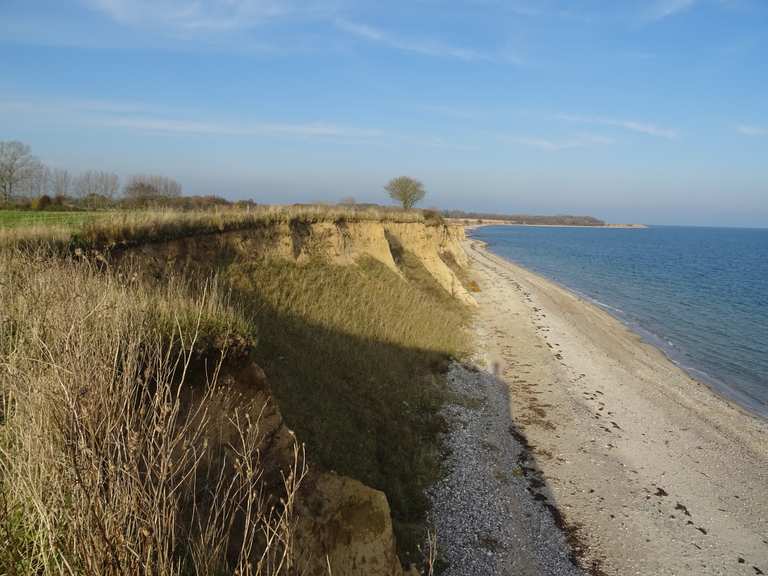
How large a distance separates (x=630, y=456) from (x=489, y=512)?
5.85 metres

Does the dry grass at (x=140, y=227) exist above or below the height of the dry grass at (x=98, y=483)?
above

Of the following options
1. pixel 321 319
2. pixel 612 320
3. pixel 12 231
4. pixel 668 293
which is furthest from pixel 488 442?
pixel 668 293

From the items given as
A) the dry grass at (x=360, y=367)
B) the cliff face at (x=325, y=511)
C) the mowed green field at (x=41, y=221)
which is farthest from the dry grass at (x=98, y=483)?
the mowed green field at (x=41, y=221)

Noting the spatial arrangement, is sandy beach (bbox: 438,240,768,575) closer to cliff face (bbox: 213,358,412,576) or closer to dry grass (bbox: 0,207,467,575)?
dry grass (bbox: 0,207,467,575)

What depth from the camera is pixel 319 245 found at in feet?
65.6

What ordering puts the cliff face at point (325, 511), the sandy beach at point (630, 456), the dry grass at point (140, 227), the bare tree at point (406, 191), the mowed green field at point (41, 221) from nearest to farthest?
the cliff face at point (325, 511)
the sandy beach at point (630, 456)
the dry grass at point (140, 227)
the mowed green field at point (41, 221)
the bare tree at point (406, 191)

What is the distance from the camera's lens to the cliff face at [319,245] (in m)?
13.9

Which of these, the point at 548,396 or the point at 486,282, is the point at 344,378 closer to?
the point at 548,396

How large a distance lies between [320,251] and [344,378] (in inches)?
374

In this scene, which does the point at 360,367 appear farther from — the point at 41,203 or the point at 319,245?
the point at 41,203

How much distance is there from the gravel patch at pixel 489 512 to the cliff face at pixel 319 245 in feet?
30.8

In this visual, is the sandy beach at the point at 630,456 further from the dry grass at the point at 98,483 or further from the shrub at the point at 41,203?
the shrub at the point at 41,203

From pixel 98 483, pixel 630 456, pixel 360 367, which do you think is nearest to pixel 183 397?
pixel 98 483

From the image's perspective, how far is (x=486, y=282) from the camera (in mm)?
38750
